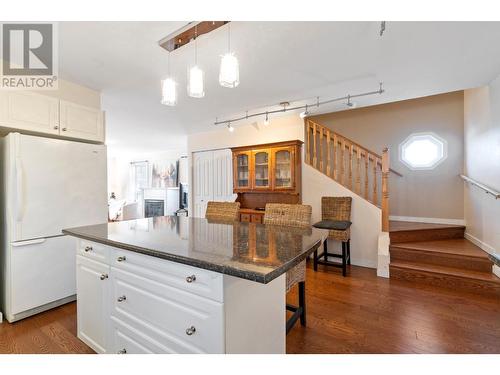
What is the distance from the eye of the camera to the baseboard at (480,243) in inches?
112

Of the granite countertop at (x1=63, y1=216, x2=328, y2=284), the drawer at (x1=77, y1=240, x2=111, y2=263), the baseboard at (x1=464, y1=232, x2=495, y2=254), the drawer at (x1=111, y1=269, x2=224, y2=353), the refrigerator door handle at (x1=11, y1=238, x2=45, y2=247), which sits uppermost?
the granite countertop at (x1=63, y1=216, x2=328, y2=284)

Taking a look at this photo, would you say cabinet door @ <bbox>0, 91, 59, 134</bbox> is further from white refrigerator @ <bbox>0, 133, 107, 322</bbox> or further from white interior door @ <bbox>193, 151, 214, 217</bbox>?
white interior door @ <bbox>193, 151, 214, 217</bbox>

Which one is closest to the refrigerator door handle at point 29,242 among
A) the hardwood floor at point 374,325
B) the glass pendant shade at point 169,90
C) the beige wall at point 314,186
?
the hardwood floor at point 374,325

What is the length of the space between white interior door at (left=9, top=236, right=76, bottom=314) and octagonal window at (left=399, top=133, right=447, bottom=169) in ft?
16.7

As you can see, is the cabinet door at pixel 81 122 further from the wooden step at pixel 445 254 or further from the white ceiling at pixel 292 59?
the wooden step at pixel 445 254

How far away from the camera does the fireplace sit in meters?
7.52

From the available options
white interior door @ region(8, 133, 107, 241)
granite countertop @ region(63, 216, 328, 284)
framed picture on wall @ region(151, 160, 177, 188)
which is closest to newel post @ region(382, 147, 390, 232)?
granite countertop @ region(63, 216, 328, 284)

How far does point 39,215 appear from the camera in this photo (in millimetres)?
2145

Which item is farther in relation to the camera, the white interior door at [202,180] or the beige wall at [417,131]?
the white interior door at [202,180]

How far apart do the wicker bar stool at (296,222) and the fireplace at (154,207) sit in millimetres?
6064
